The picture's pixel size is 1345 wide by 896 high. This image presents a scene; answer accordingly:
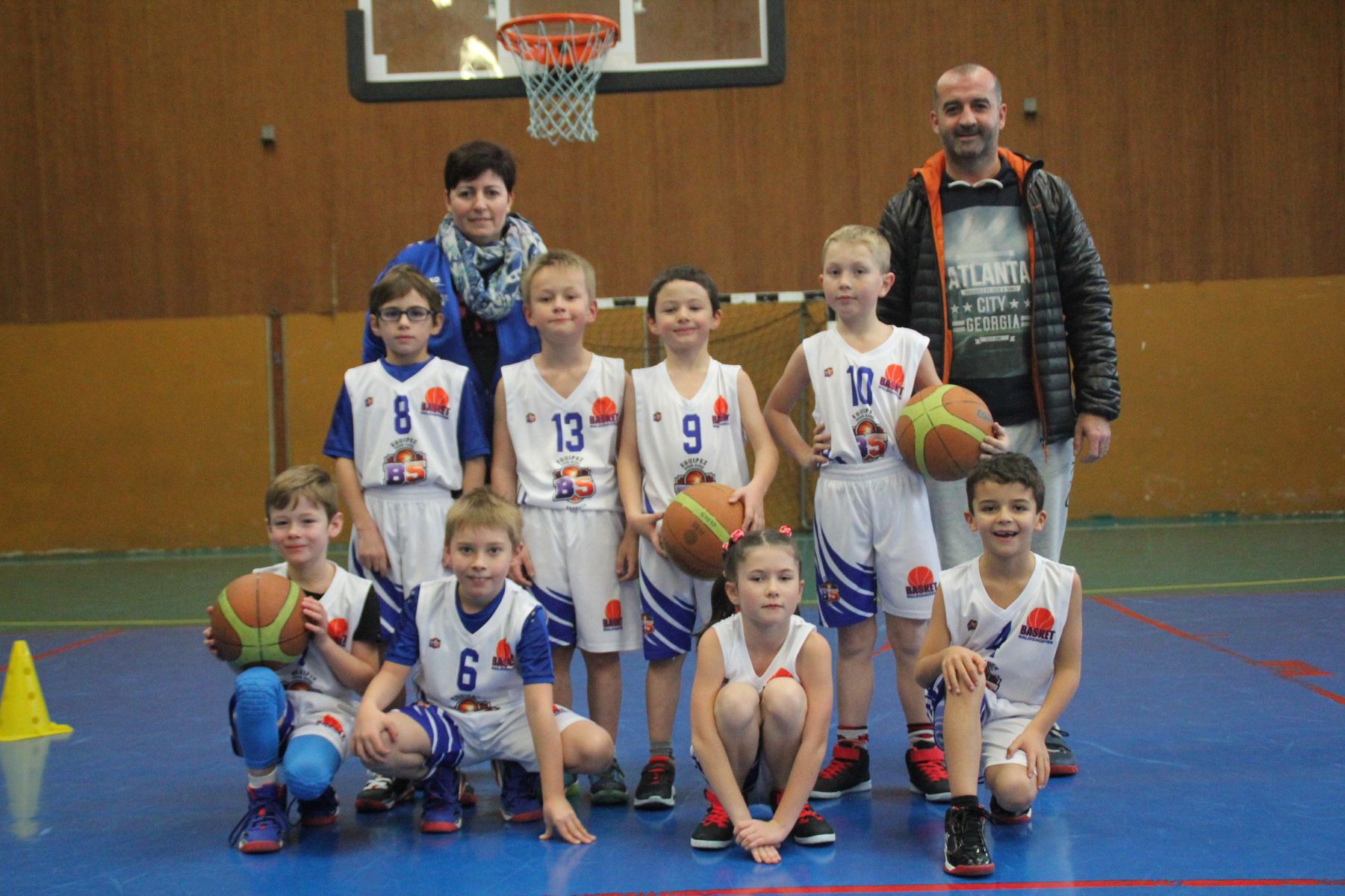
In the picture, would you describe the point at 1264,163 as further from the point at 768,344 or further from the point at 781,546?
the point at 781,546

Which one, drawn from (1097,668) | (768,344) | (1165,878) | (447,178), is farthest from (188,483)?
(1165,878)

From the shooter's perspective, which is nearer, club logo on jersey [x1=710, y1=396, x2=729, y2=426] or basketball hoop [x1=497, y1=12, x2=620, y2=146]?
club logo on jersey [x1=710, y1=396, x2=729, y2=426]

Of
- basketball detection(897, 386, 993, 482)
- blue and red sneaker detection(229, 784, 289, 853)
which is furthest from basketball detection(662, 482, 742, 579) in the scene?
blue and red sneaker detection(229, 784, 289, 853)

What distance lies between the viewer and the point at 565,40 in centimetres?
823

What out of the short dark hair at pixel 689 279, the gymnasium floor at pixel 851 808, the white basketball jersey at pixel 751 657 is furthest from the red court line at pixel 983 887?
the short dark hair at pixel 689 279

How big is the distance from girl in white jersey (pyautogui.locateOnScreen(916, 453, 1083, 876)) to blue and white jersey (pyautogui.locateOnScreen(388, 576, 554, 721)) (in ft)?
3.61

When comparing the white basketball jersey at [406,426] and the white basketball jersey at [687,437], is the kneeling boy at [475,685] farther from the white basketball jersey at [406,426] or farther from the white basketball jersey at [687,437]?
the white basketball jersey at [687,437]

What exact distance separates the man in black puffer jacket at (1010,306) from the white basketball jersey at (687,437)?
0.73 meters

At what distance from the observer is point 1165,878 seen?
270 centimetres

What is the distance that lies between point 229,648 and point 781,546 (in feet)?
5.02

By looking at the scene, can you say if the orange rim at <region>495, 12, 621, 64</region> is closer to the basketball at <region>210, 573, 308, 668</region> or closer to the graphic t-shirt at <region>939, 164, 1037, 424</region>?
the graphic t-shirt at <region>939, 164, 1037, 424</region>

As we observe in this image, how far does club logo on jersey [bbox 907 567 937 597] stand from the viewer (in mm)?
3527

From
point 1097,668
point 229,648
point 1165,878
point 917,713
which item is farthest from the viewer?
point 1097,668

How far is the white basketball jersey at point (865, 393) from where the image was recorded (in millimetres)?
3586
